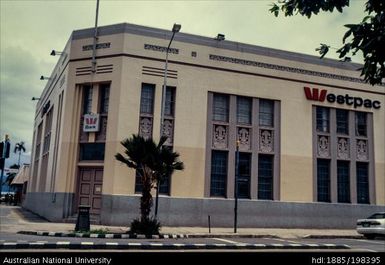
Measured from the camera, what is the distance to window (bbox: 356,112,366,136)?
28.3 meters

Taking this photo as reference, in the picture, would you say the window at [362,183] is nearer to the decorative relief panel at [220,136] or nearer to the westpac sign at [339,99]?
the westpac sign at [339,99]

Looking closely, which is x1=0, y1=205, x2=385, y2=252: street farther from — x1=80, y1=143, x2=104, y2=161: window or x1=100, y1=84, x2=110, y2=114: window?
x1=100, y1=84, x2=110, y2=114: window

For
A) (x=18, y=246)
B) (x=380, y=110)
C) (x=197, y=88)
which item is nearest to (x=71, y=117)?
(x=197, y=88)

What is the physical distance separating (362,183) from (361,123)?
391cm

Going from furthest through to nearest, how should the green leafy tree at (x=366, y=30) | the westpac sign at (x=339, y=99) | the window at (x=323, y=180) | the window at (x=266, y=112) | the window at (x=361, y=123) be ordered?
1. the window at (x=361, y=123)
2. the westpac sign at (x=339, y=99)
3. the window at (x=323, y=180)
4. the window at (x=266, y=112)
5. the green leafy tree at (x=366, y=30)

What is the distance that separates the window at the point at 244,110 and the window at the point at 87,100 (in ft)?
28.0

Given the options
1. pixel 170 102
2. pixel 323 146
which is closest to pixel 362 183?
pixel 323 146

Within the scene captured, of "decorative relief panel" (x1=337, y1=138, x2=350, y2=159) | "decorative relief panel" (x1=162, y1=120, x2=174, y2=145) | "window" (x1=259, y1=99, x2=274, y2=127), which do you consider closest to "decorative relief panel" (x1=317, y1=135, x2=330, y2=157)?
"decorative relief panel" (x1=337, y1=138, x2=350, y2=159)

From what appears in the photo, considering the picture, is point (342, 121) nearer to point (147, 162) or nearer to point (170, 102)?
point (170, 102)

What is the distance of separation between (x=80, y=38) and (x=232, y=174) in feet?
37.9

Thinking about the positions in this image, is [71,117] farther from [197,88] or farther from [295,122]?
[295,122]

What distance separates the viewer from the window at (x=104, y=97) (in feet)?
78.4

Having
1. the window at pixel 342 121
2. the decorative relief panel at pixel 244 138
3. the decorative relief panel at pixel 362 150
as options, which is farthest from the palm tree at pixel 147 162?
the decorative relief panel at pixel 362 150

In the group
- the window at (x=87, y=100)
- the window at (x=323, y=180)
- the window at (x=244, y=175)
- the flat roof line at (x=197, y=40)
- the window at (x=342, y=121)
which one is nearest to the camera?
the flat roof line at (x=197, y=40)
